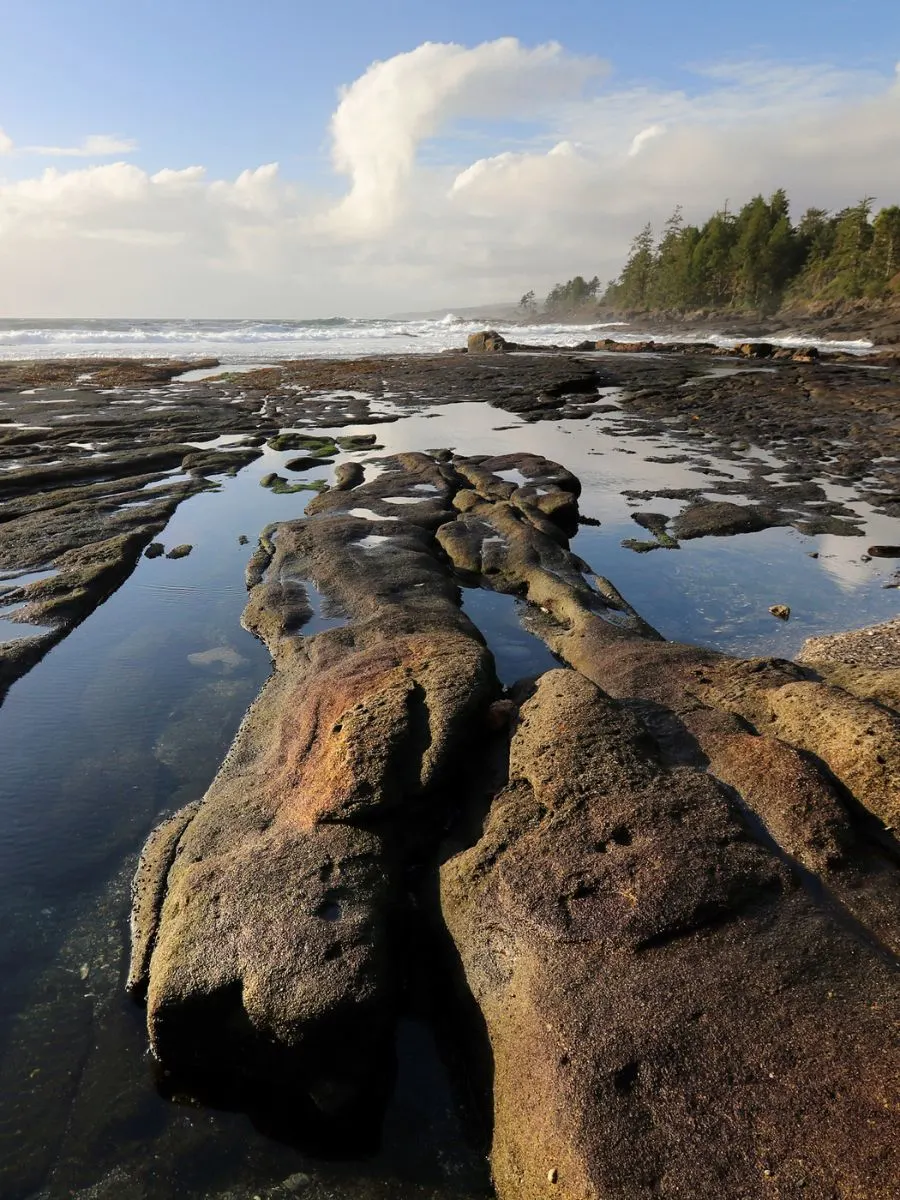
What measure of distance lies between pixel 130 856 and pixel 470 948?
351 cm

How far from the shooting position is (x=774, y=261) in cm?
9406

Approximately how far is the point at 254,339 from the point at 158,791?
91.2 meters

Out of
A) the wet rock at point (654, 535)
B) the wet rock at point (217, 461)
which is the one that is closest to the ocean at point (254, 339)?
the wet rock at point (217, 461)

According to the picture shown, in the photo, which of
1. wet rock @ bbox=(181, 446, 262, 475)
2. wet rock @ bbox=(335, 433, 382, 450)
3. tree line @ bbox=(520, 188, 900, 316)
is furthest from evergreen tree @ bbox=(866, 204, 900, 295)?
wet rock @ bbox=(181, 446, 262, 475)

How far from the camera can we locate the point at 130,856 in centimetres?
631

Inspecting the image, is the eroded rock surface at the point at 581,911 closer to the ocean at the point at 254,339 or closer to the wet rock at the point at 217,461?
the wet rock at the point at 217,461

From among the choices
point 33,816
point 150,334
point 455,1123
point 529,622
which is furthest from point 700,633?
point 150,334

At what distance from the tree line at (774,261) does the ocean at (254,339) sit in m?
11.8

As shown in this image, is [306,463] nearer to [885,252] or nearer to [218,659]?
[218,659]

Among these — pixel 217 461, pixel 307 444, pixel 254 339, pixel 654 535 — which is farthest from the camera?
pixel 254 339

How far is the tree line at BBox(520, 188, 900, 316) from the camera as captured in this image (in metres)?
77.2

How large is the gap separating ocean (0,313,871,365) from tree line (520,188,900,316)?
38.8 feet

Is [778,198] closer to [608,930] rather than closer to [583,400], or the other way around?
[583,400]

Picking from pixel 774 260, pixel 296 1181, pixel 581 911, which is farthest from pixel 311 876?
pixel 774 260
